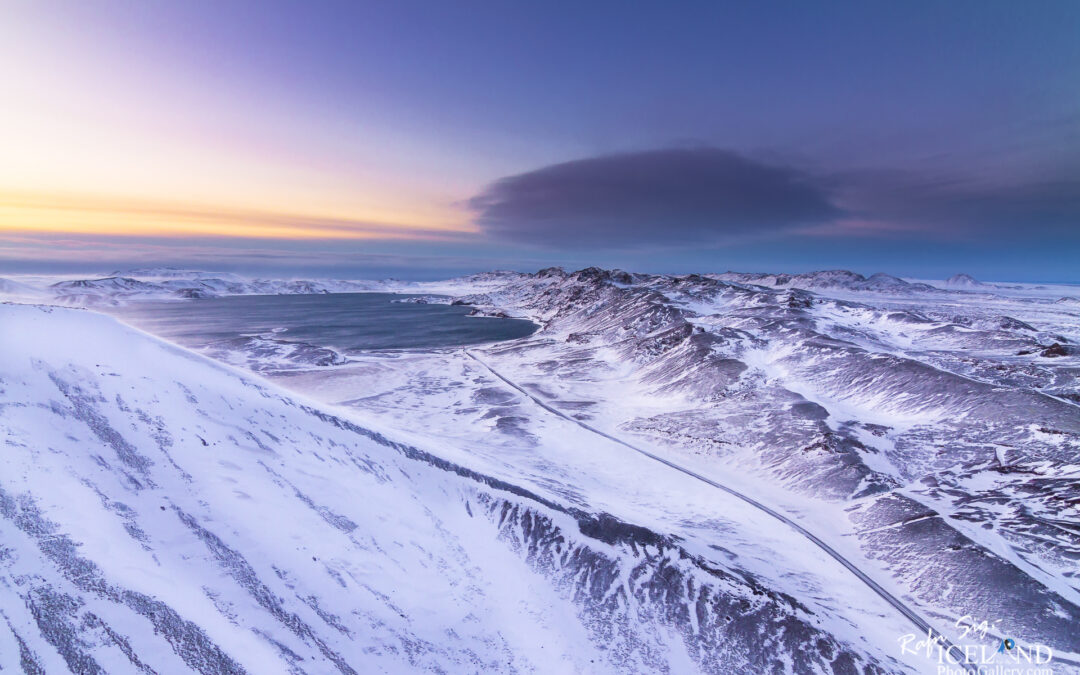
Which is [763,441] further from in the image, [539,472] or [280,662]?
[280,662]

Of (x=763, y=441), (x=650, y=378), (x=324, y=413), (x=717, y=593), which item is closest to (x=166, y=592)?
(x=324, y=413)

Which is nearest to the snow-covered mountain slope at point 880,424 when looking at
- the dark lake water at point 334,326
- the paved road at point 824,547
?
the paved road at point 824,547

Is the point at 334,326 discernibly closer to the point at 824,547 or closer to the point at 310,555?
the point at 310,555

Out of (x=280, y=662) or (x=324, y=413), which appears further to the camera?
(x=324, y=413)

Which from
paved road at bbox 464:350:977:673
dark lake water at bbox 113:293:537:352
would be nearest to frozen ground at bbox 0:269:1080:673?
paved road at bbox 464:350:977:673

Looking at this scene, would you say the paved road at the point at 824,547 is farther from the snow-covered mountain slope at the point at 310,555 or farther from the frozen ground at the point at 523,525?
the snow-covered mountain slope at the point at 310,555

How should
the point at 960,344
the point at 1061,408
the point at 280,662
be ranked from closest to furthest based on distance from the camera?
the point at 280,662
the point at 1061,408
the point at 960,344

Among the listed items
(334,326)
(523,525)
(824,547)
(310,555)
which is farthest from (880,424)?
(334,326)

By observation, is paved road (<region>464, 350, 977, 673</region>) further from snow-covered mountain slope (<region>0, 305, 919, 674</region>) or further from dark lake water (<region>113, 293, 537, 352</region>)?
dark lake water (<region>113, 293, 537, 352</region>)
